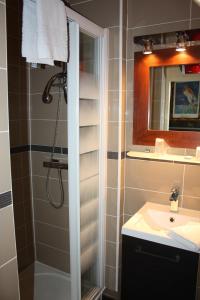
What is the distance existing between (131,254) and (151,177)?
Answer: 576 mm

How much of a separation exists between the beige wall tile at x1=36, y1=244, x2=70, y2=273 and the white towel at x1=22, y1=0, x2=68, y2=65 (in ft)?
6.16

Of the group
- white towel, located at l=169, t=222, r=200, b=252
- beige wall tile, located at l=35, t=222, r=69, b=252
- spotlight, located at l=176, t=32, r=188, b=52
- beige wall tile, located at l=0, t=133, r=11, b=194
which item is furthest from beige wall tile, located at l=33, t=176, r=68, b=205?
spotlight, located at l=176, t=32, r=188, b=52

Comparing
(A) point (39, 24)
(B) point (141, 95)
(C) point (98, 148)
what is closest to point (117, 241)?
(C) point (98, 148)

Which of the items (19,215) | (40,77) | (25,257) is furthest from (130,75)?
(25,257)

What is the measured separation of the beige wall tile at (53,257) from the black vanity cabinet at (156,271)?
89 centimetres

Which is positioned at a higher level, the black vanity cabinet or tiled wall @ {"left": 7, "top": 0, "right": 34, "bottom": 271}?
tiled wall @ {"left": 7, "top": 0, "right": 34, "bottom": 271}

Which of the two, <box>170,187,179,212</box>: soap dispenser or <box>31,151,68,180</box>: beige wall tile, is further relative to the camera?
<box>31,151,68,180</box>: beige wall tile

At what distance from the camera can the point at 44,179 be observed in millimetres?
2361

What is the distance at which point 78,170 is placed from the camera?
5.24ft

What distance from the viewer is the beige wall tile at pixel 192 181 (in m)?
1.72

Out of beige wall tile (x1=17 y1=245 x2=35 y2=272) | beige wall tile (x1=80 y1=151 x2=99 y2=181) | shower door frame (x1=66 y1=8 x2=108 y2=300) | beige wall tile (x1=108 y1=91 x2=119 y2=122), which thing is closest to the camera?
shower door frame (x1=66 y1=8 x2=108 y2=300)

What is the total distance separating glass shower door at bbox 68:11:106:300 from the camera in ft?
5.04

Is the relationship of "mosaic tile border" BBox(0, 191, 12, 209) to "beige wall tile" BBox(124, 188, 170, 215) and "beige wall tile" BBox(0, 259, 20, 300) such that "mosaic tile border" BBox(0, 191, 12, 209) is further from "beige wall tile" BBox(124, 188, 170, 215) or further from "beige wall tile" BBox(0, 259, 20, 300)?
"beige wall tile" BBox(124, 188, 170, 215)

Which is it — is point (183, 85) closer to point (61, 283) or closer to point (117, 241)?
point (117, 241)
